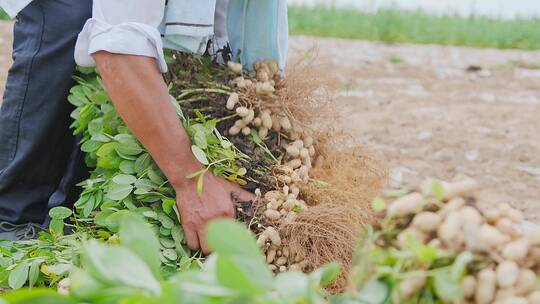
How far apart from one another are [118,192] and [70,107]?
1.29 ft

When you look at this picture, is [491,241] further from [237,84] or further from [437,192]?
[237,84]

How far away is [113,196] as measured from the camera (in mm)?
1827

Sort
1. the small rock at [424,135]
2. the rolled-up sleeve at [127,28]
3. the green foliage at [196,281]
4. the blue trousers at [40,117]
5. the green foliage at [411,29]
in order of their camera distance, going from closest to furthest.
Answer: the green foliage at [196,281] → the rolled-up sleeve at [127,28] → the blue trousers at [40,117] → the small rock at [424,135] → the green foliage at [411,29]

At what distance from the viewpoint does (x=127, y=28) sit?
5.59ft

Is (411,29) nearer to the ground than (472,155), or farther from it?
nearer to the ground

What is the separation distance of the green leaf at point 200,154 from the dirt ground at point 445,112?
0.56 metres

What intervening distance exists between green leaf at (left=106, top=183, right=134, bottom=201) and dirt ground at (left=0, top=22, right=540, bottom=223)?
0.64 meters

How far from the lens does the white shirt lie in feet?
5.57

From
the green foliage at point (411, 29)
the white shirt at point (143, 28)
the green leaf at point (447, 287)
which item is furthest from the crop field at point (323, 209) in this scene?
the green foliage at point (411, 29)

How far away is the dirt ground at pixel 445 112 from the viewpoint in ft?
10.1

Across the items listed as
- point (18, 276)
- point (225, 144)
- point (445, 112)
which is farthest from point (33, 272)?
point (445, 112)

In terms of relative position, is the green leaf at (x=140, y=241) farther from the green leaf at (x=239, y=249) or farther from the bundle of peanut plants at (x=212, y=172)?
the bundle of peanut plants at (x=212, y=172)

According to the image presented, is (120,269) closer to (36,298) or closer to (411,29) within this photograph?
(36,298)

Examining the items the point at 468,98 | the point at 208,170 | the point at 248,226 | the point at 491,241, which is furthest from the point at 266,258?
the point at 468,98
